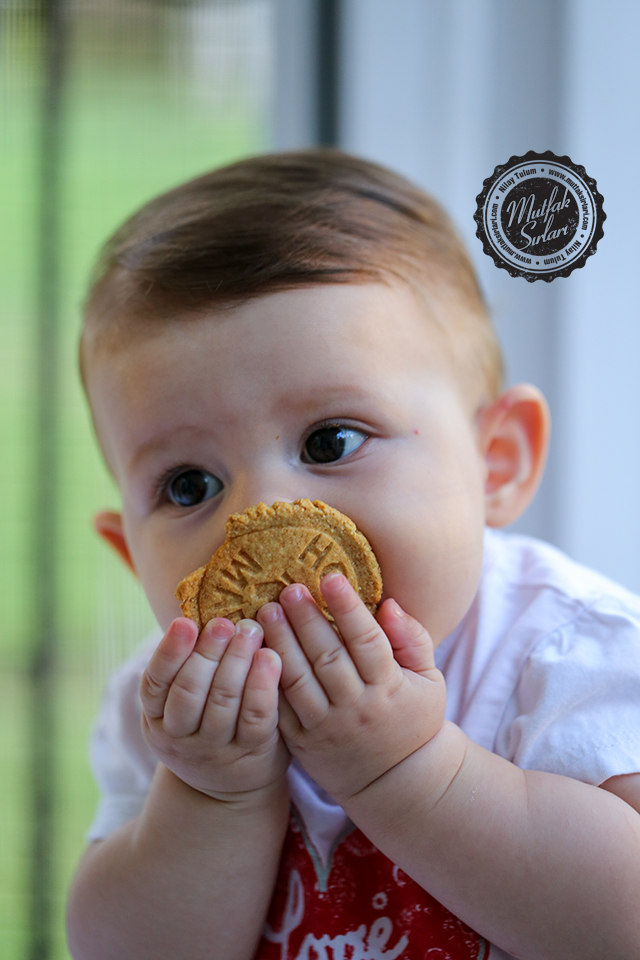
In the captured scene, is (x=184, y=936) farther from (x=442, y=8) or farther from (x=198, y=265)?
(x=442, y=8)

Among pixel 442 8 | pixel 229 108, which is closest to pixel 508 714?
pixel 442 8

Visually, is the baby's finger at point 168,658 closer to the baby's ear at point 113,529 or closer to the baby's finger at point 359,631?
the baby's finger at point 359,631

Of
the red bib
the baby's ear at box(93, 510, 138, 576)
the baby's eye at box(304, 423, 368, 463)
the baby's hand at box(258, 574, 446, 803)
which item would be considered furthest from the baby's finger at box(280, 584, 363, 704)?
the baby's ear at box(93, 510, 138, 576)

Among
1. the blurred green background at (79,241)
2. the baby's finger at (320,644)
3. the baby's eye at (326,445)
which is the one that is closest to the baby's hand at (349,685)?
the baby's finger at (320,644)

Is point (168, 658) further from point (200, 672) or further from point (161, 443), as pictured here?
point (161, 443)

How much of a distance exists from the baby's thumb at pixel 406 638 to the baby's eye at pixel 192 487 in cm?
16

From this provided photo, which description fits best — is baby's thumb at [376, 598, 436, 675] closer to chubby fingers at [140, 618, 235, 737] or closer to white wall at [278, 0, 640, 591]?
chubby fingers at [140, 618, 235, 737]

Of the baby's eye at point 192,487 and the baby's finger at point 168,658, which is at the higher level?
the baby's eye at point 192,487

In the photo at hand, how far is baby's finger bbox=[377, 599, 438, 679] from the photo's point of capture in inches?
20.0

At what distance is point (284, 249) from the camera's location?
1.93ft

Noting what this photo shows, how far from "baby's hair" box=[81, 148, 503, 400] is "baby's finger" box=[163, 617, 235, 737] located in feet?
0.77

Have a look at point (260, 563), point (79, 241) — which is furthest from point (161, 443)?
point (79, 241)

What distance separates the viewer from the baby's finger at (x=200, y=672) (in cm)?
48

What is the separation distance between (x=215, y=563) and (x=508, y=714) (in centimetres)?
28
